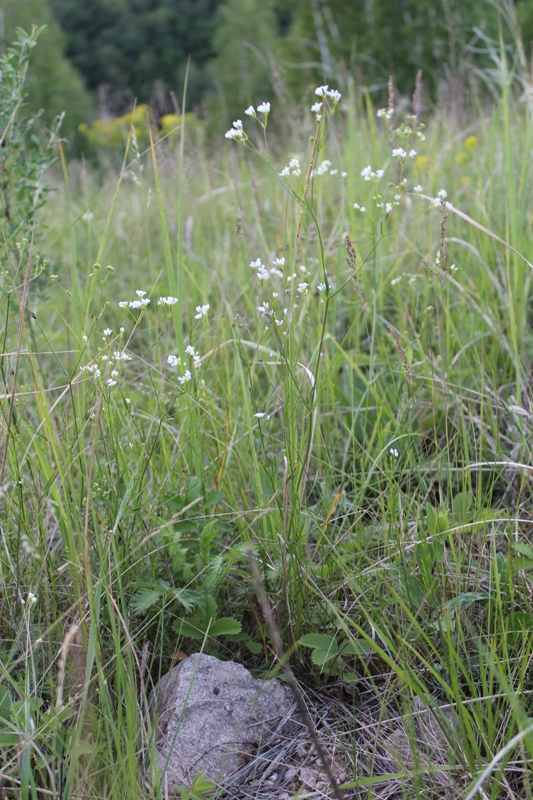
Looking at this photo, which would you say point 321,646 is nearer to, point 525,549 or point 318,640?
point 318,640

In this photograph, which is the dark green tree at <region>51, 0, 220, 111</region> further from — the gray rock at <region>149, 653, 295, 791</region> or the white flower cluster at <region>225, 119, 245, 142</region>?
the gray rock at <region>149, 653, 295, 791</region>

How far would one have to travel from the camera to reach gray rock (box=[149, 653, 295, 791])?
1023mm

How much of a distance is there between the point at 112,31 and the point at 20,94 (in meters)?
43.0

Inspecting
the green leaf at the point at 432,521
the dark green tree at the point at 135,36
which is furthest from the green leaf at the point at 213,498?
the dark green tree at the point at 135,36

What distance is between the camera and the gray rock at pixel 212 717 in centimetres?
102

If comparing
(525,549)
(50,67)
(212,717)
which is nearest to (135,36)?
(50,67)

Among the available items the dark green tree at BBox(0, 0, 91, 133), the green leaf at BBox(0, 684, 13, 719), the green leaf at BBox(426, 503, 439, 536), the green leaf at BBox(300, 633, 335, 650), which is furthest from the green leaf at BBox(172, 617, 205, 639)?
the dark green tree at BBox(0, 0, 91, 133)

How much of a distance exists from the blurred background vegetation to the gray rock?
4.32 ft

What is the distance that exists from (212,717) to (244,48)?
1795cm

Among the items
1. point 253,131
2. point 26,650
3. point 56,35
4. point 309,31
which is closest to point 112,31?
point 56,35

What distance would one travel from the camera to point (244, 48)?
629 inches

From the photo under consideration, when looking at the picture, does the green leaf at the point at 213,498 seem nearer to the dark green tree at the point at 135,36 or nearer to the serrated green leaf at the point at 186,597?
the serrated green leaf at the point at 186,597

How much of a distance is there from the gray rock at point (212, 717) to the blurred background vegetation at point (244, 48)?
1.32 m

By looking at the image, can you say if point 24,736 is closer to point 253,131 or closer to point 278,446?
point 278,446
